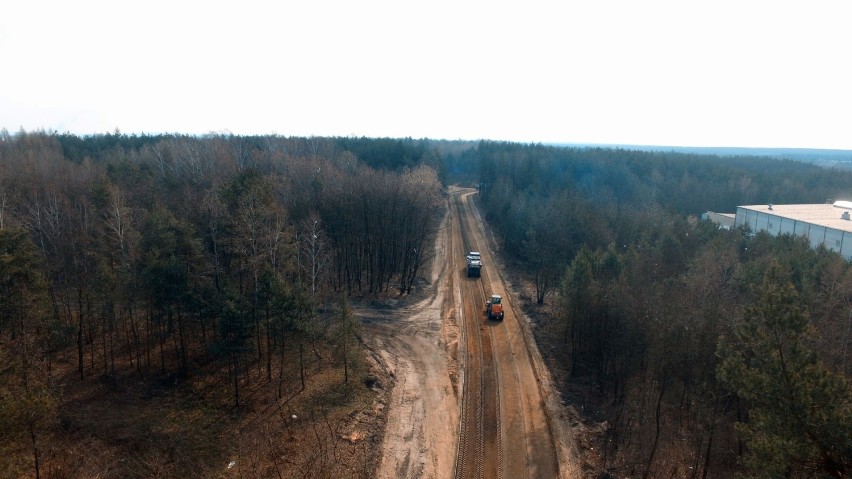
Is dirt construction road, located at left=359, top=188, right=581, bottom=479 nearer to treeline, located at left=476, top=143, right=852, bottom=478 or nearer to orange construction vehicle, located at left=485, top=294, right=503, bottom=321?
orange construction vehicle, located at left=485, top=294, right=503, bottom=321

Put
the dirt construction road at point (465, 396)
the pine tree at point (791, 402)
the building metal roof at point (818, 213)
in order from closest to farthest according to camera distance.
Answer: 1. the pine tree at point (791, 402)
2. the dirt construction road at point (465, 396)
3. the building metal roof at point (818, 213)

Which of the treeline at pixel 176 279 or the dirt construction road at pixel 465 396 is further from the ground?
the treeline at pixel 176 279

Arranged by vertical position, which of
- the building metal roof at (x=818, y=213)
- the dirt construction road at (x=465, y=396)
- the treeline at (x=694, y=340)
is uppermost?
the building metal roof at (x=818, y=213)

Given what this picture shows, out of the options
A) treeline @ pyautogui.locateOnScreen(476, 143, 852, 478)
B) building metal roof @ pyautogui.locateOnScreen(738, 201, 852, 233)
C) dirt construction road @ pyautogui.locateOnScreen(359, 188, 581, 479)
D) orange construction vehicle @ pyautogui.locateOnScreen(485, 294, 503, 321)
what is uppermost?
building metal roof @ pyautogui.locateOnScreen(738, 201, 852, 233)

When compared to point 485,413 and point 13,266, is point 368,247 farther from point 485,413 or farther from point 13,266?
point 13,266

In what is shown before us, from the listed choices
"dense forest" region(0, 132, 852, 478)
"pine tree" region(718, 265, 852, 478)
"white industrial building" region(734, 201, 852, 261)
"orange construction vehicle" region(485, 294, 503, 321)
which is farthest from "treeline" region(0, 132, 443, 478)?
"white industrial building" region(734, 201, 852, 261)

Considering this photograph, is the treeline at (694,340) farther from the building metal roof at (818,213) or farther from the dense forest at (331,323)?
the building metal roof at (818,213)

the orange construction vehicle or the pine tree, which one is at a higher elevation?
the pine tree

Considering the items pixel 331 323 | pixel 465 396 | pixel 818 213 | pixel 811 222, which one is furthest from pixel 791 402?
pixel 818 213

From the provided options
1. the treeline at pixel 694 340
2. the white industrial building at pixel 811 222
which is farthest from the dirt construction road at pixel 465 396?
the white industrial building at pixel 811 222
